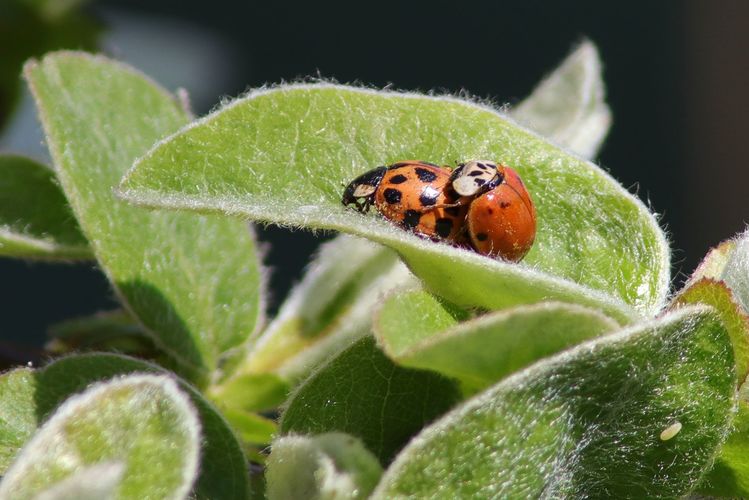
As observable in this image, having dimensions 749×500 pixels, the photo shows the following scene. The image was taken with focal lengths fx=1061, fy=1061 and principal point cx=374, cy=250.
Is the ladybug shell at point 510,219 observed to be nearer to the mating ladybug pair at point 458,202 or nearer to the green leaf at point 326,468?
the mating ladybug pair at point 458,202

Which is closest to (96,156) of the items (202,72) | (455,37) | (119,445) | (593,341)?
(119,445)

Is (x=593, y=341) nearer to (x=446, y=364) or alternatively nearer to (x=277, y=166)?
(x=446, y=364)

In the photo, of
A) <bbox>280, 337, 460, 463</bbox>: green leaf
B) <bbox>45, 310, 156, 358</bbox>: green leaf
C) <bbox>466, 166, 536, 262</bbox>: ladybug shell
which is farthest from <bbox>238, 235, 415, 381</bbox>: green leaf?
<bbox>280, 337, 460, 463</bbox>: green leaf

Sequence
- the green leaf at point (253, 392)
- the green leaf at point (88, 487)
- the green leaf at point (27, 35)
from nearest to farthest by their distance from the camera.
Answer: the green leaf at point (88, 487), the green leaf at point (253, 392), the green leaf at point (27, 35)

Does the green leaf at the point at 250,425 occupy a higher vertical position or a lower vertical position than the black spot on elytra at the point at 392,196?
lower

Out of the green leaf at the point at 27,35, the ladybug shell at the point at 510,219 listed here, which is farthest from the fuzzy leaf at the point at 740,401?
the green leaf at the point at 27,35

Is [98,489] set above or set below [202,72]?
above

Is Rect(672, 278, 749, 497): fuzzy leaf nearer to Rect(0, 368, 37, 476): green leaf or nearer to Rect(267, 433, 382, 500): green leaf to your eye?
Rect(267, 433, 382, 500): green leaf
